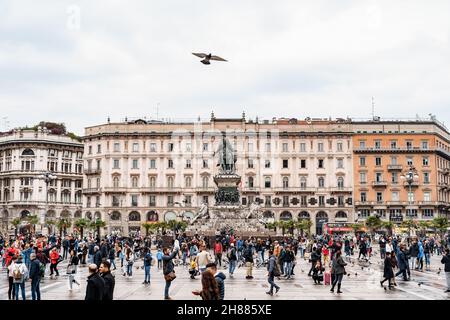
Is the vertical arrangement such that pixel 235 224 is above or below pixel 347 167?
below

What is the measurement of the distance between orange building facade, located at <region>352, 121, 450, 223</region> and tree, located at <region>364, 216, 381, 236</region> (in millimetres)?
8601

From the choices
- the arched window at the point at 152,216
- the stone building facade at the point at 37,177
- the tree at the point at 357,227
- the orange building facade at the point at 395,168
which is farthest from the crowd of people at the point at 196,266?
the stone building facade at the point at 37,177

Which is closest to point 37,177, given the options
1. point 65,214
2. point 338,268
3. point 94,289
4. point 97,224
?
point 65,214

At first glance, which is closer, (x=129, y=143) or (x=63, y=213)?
(x=129, y=143)

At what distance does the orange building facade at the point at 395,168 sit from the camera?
276 ft

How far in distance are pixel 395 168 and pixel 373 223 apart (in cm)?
1612

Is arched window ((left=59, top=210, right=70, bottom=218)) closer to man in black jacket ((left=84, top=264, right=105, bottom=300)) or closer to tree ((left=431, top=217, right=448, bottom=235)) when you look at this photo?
tree ((left=431, top=217, right=448, bottom=235))

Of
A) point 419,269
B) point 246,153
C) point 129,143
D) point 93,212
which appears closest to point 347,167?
point 246,153

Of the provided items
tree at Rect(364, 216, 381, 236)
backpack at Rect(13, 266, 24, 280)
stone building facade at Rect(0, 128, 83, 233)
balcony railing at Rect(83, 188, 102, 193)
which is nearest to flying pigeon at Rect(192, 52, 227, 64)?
backpack at Rect(13, 266, 24, 280)

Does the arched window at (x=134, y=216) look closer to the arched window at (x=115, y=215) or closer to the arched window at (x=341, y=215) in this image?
the arched window at (x=115, y=215)

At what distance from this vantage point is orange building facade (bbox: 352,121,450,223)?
276ft
